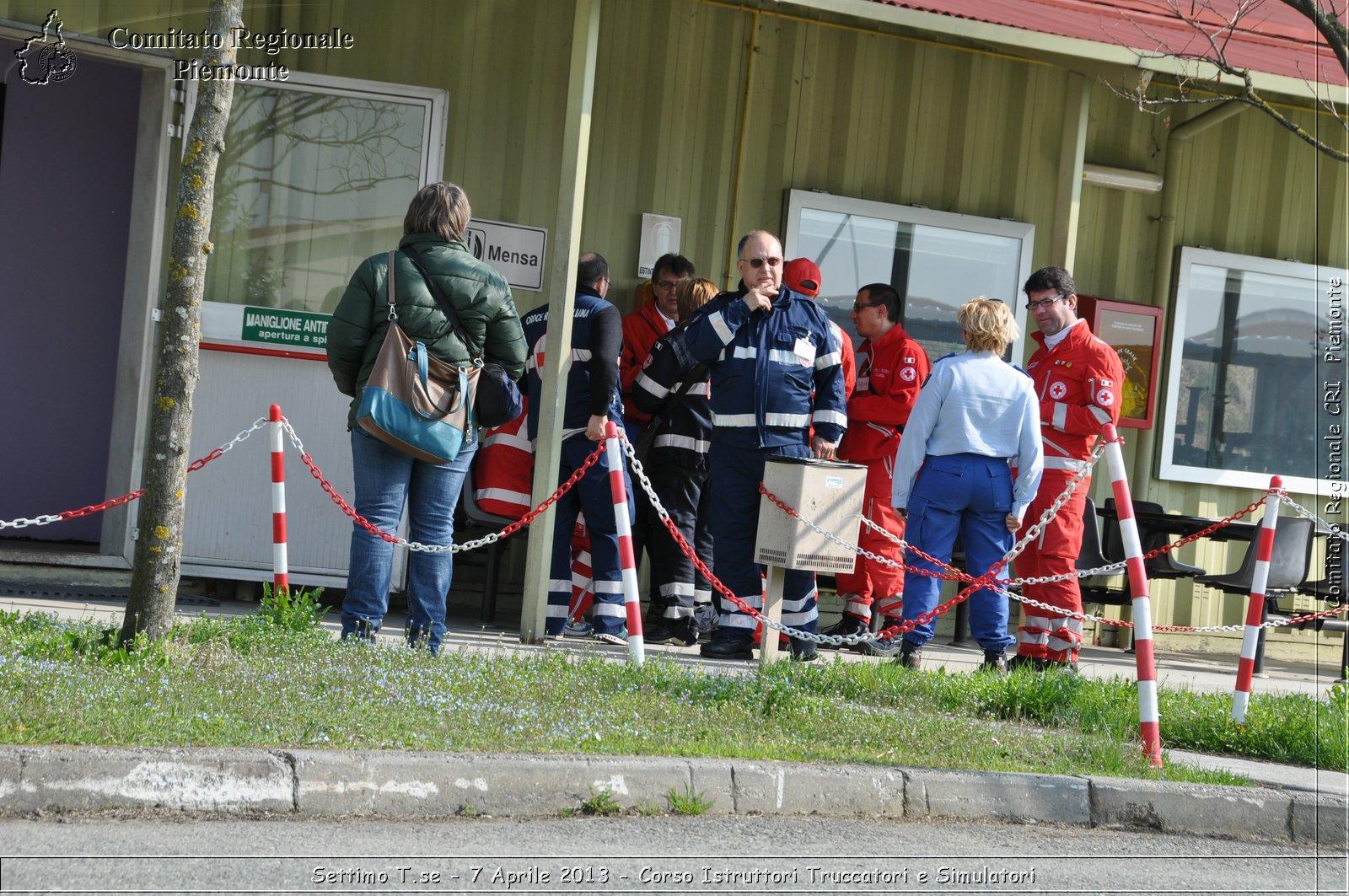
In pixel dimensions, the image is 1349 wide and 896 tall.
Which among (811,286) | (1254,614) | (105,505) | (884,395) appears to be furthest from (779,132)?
(105,505)

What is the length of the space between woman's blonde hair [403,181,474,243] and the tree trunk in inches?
36.6

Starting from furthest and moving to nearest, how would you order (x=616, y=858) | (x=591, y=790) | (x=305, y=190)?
(x=305, y=190) → (x=591, y=790) → (x=616, y=858)

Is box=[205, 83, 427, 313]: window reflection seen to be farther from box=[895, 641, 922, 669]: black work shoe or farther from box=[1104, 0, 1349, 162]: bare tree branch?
box=[1104, 0, 1349, 162]: bare tree branch

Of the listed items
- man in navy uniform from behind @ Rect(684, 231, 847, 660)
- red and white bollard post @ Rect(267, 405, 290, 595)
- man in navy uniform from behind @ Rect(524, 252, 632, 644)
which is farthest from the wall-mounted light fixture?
red and white bollard post @ Rect(267, 405, 290, 595)

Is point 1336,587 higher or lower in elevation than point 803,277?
lower

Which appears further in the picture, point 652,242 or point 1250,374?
point 1250,374

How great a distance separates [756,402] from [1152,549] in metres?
3.90

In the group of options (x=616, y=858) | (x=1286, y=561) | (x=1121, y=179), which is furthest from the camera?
(x=1121, y=179)

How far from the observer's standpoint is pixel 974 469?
7770 mm

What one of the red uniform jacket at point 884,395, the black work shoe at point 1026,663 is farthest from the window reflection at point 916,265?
the black work shoe at point 1026,663

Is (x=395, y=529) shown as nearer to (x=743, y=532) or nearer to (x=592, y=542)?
(x=592, y=542)

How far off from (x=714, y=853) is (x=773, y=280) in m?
3.88

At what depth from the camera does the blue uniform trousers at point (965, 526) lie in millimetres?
7770

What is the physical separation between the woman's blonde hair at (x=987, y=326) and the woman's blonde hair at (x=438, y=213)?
2648 millimetres
